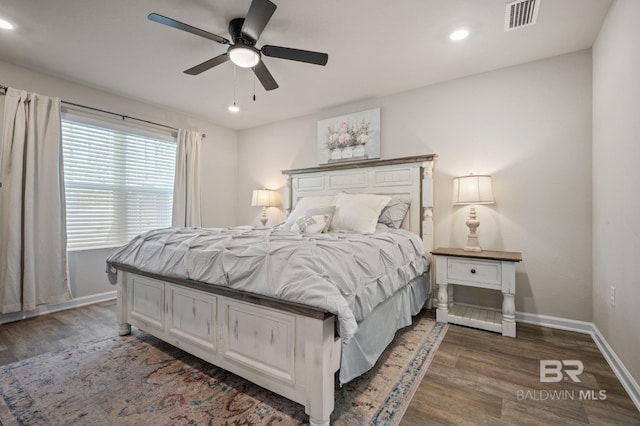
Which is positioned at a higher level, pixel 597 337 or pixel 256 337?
pixel 256 337

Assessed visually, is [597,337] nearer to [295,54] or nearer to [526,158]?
[526,158]

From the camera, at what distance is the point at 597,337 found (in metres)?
2.24

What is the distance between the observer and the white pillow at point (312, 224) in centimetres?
271

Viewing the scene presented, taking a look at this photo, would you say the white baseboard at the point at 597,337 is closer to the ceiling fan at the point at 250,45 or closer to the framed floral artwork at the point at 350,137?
the framed floral artwork at the point at 350,137

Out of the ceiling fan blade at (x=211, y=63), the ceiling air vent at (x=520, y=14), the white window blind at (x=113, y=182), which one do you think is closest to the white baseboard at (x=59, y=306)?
the white window blind at (x=113, y=182)

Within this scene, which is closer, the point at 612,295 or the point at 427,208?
the point at 612,295

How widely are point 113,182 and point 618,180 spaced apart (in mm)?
4831

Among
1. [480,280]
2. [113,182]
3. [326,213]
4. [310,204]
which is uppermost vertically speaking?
[113,182]

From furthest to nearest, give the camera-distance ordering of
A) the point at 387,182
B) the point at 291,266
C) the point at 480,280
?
the point at 387,182 < the point at 480,280 < the point at 291,266

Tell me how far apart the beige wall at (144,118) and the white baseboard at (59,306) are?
57mm

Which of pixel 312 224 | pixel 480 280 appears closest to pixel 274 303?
pixel 312 224

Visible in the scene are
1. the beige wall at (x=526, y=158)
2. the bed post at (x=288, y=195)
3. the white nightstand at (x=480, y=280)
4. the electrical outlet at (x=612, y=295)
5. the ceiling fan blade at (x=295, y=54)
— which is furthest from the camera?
the bed post at (x=288, y=195)

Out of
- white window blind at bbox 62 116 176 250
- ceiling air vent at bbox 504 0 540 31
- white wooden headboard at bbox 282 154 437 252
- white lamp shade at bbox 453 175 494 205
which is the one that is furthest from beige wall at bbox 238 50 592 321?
white window blind at bbox 62 116 176 250

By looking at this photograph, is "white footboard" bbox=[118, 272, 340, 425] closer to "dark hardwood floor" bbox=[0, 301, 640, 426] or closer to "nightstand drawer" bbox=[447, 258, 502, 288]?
"dark hardwood floor" bbox=[0, 301, 640, 426]
